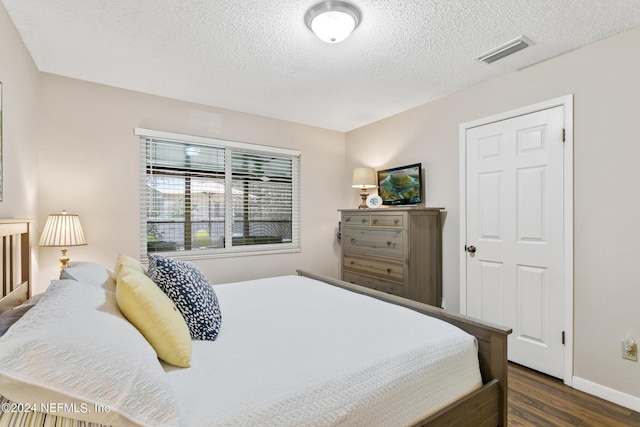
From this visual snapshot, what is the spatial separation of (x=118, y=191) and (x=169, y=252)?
753mm

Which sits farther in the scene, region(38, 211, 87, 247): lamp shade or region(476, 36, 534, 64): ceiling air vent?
region(38, 211, 87, 247): lamp shade

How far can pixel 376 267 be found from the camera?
10.5 ft

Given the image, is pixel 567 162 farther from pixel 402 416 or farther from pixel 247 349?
pixel 247 349

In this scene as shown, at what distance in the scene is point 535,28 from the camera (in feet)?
6.52

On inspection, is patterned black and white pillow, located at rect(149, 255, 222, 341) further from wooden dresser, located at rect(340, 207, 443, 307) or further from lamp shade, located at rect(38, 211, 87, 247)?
wooden dresser, located at rect(340, 207, 443, 307)

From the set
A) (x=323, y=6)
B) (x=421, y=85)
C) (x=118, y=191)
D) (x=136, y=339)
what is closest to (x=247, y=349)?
(x=136, y=339)

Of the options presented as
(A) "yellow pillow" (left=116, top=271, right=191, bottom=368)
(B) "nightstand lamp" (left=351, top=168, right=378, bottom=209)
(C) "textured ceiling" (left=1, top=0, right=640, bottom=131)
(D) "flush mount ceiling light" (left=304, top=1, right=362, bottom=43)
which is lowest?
(A) "yellow pillow" (left=116, top=271, right=191, bottom=368)

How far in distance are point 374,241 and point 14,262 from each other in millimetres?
2735

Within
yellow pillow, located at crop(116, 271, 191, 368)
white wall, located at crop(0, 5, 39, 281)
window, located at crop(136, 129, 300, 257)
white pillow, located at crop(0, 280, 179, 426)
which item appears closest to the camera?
white pillow, located at crop(0, 280, 179, 426)

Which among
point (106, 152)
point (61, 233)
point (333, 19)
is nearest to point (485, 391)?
point (333, 19)

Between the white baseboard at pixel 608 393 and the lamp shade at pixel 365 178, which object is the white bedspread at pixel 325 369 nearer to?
the white baseboard at pixel 608 393

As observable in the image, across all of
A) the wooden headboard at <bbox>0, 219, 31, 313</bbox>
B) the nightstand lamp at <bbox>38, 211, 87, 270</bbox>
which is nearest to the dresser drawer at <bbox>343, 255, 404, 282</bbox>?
the nightstand lamp at <bbox>38, 211, 87, 270</bbox>

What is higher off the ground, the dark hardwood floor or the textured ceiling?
the textured ceiling

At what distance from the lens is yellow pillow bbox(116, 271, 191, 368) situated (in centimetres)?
114
